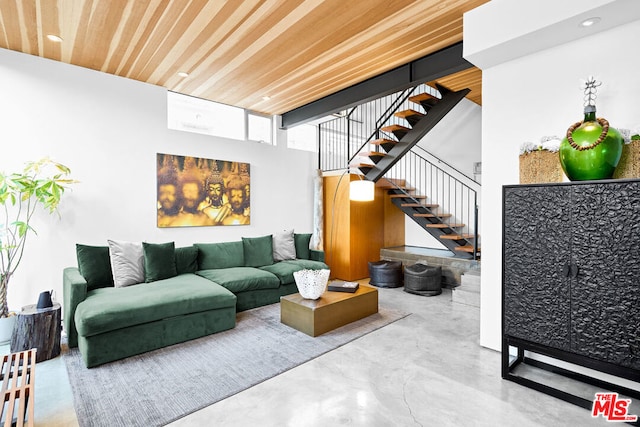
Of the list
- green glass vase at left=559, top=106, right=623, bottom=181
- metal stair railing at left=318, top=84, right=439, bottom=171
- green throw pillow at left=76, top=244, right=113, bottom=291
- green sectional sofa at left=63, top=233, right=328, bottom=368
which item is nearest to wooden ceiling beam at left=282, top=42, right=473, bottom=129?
metal stair railing at left=318, top=84, right=439, bottom=171

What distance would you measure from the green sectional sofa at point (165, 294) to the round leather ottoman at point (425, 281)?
1545mm

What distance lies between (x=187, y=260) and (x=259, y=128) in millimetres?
2712

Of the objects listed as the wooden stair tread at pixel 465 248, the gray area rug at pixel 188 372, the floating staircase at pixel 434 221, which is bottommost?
the gray area rug at pixel 188 372

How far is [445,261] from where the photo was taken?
5.42 m

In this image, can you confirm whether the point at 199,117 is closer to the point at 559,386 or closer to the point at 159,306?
the point at 159,306

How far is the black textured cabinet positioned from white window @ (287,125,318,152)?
4998 millimetres

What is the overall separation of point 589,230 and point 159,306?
3.59 metres

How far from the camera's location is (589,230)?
2.14 meters

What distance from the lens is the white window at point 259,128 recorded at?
5.63m

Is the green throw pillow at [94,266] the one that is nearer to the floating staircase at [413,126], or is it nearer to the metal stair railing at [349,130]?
the floating staircase at [413,126]

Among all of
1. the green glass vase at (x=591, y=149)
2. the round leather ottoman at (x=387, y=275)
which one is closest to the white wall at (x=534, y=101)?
the green glass vase at (x=591, y=149)

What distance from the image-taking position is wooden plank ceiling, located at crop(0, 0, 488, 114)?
2721mm

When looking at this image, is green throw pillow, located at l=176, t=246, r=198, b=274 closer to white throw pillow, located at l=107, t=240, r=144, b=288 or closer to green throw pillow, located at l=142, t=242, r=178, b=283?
green throw pillow, located at l=142, t=242, r=178, b=283

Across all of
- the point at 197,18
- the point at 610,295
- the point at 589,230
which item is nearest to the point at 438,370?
the point at 610,295
